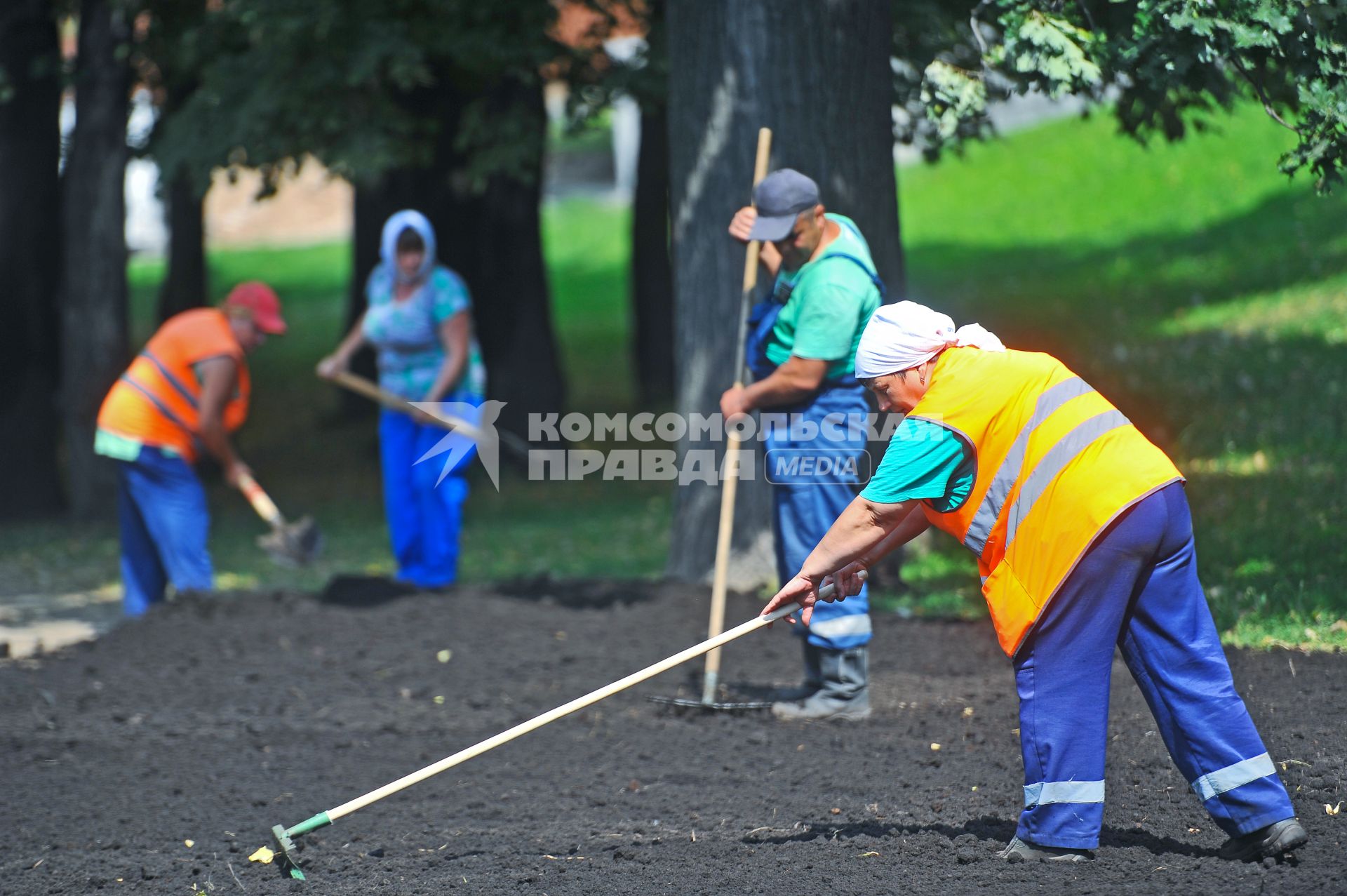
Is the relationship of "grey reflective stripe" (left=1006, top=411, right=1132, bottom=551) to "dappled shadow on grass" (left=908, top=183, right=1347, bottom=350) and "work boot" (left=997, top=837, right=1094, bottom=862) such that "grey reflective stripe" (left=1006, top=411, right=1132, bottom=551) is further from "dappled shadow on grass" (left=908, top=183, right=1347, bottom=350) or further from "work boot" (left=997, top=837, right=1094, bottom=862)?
"dappled shadow on grass" (left=908, top=183, right=1347, bottom=350)

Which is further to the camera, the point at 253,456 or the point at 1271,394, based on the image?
the point at 253,456

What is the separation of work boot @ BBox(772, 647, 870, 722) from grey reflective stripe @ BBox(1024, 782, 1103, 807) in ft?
5.82

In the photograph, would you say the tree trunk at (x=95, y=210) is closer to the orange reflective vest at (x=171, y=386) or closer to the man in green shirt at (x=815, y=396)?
the orange reflective vest at (x=171, y=386)

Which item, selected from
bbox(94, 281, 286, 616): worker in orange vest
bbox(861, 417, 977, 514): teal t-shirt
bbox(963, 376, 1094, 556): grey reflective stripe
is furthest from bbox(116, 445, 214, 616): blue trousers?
bbox(963, 376, 1094, 556): grey reflective stripe

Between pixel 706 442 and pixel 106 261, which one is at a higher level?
pixel 106 261

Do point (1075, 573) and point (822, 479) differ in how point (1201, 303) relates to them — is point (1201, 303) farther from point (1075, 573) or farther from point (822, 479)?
point (1075, 573)

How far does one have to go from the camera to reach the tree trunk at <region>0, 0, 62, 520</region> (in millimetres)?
12312

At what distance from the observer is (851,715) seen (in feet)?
18.5

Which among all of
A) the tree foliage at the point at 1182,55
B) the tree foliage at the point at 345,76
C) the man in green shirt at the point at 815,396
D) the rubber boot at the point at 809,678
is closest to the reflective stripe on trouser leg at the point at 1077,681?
the man in green shirt at the point at 815,396

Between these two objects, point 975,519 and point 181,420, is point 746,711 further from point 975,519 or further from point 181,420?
point 181,420

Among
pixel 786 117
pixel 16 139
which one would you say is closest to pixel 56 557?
pixel 16 139

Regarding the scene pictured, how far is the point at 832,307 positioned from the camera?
17.4 feet

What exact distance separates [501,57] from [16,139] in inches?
194

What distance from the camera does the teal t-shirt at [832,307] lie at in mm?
5293
